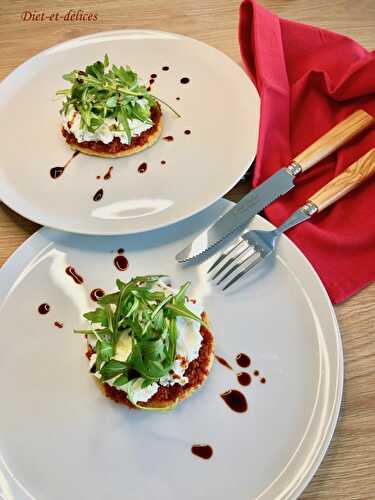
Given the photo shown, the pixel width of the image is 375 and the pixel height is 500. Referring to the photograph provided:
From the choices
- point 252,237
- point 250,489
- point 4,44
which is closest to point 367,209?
point 252,237

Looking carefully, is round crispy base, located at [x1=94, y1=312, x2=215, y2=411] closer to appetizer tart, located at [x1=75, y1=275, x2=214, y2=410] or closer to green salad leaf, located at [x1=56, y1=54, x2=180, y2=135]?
appetizer tart, located at [x1=75, y1=275, x2=214, y2=410]

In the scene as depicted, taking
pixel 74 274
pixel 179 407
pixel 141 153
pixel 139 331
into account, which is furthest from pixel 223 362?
pixel 141 153

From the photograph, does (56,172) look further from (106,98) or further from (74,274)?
(74,274)

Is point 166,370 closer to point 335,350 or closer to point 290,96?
point 335,350

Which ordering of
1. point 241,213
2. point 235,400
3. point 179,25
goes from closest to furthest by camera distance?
point 235,400 → point 241,213 → point 179,25

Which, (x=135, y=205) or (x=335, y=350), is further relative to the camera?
(x=135, y=205)

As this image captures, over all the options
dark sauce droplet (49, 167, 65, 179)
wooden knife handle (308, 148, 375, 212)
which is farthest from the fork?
dark sauce droplet (49, 167, 65, 179)

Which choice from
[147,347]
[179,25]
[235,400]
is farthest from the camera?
[179,25]

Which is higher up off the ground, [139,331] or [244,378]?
[139,331]
